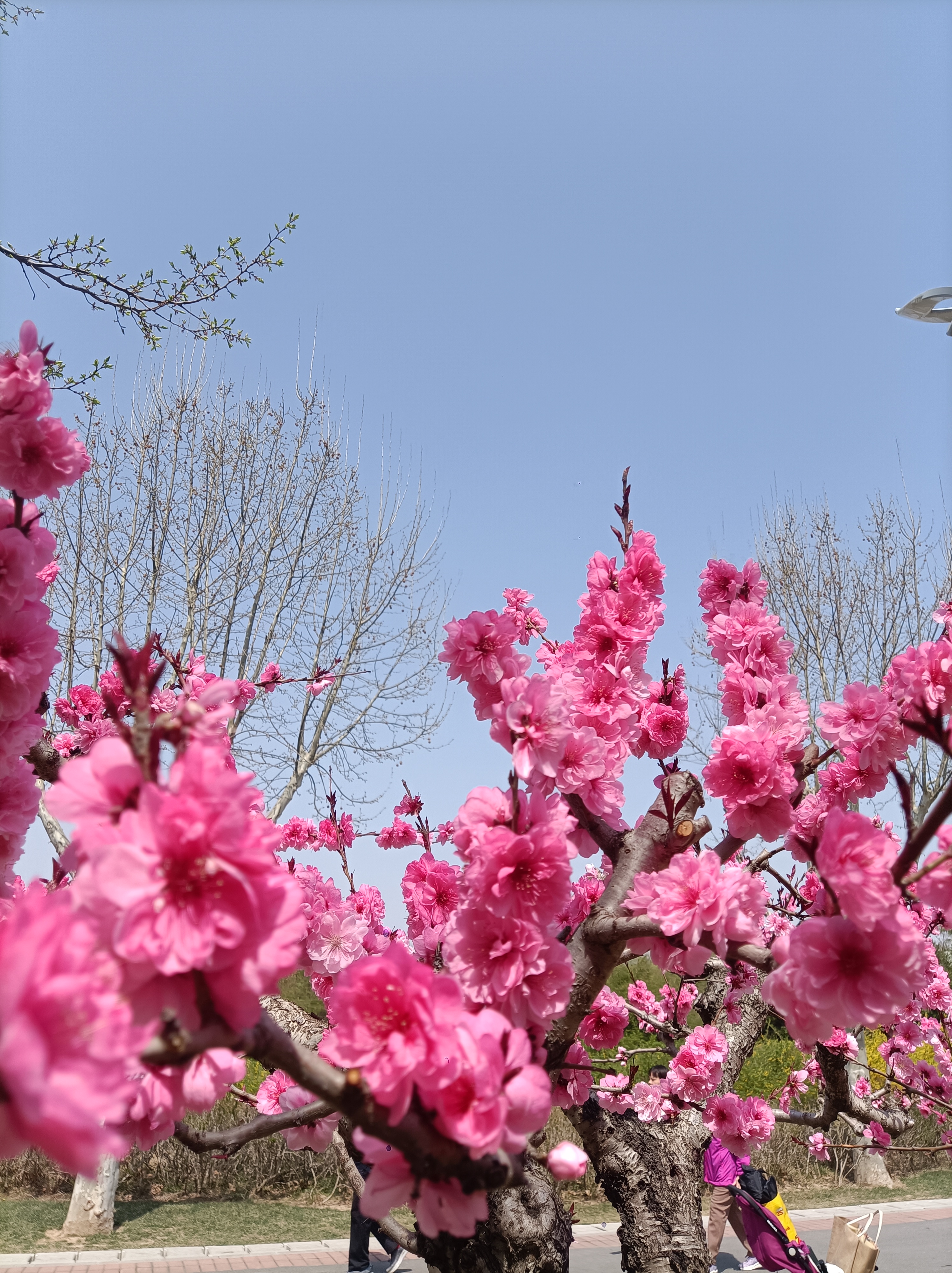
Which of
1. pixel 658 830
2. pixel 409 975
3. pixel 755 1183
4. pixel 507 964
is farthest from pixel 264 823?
pixel 755 1183

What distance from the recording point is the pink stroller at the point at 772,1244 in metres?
6.05

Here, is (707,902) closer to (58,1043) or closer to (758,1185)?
(58,1043)

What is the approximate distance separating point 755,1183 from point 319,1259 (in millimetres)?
3923

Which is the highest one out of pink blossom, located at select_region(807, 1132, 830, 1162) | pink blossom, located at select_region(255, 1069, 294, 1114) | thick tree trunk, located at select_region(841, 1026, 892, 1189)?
pink blossom, located at select_region(255, 1069, 294, 1114)

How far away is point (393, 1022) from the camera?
1.10 m

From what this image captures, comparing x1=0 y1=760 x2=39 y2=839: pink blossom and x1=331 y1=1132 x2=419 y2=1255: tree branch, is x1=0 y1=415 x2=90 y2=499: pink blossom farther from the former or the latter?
x1=331 y1=1132 x2=419 y2=1255: tree branch

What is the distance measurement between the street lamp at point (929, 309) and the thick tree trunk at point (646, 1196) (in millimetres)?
5383

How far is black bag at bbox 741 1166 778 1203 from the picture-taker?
25.0 ft

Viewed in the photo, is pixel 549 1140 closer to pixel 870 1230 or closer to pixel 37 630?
pixel 870 1230

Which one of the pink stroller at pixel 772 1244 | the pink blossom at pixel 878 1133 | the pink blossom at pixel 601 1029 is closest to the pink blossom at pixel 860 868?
the pink blossom at pixel 601 1029

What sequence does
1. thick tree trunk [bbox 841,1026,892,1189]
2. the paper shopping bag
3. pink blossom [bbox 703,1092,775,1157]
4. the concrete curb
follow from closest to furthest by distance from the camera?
pink blossom [bbox 703,1092,775,1157]
the paper shopping bag
the concrete curb
thick tree trunk [bbox 841,1026,892,1189]

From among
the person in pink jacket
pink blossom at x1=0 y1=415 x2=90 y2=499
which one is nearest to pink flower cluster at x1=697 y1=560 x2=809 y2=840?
pink blossom at x1=0 y1=415 x2=90 y2=499

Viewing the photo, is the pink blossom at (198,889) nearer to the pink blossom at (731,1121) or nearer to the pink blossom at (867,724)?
the pink blossom at (867,724)

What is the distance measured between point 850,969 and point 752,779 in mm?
974
